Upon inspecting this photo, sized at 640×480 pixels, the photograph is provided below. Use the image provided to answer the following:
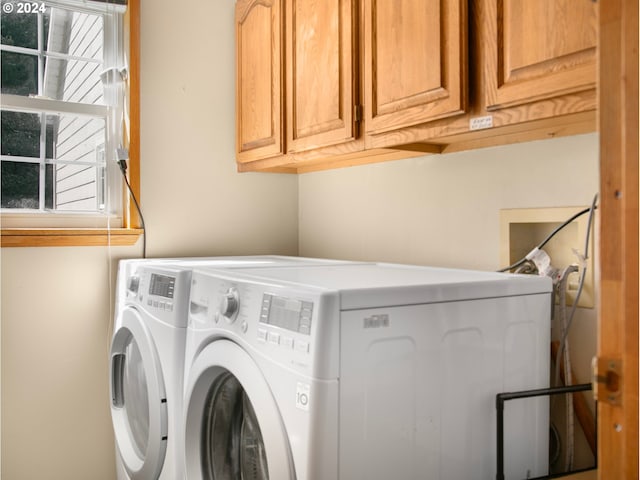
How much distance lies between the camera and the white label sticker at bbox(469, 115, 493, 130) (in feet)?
4.54

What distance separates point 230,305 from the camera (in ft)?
4.70

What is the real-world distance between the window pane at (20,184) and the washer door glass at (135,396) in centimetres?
73

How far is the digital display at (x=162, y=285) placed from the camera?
1777 mm

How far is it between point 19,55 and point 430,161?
1.69 meters

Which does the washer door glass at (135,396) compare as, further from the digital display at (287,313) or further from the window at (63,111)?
the digital display at (287,313)

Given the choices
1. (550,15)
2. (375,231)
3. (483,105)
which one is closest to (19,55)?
(375,231)

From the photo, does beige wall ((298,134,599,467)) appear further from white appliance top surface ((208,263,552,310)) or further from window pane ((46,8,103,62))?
window pane ((46,8,103,62))

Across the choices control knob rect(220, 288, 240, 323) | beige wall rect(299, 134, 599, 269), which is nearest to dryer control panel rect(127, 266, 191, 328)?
control knob rect(220, 288, 240, 323)

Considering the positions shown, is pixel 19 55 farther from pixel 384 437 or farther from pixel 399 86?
pixel 384 437

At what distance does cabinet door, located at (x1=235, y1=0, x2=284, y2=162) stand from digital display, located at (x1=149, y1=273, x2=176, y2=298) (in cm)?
69

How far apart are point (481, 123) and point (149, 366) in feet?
4.12

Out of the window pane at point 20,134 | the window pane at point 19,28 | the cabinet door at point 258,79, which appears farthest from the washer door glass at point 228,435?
the window pane at point 19,28

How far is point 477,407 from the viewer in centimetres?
136

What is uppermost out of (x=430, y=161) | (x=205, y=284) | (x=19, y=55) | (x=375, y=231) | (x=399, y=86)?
(x=19, y=55)
